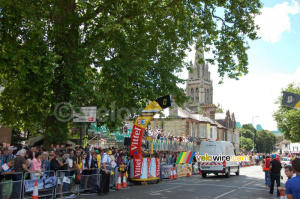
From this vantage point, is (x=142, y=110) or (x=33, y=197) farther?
(x=142, y=110)

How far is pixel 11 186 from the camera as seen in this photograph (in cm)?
1062

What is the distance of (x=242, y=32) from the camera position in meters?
21.0

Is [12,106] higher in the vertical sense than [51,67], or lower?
lower

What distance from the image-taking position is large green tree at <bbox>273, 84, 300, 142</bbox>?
57.2 m

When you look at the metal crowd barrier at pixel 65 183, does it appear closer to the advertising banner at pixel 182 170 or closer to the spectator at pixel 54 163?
the spectator at pixel 54 163

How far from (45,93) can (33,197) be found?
25.2ft

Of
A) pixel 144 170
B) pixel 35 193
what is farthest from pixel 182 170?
pixel 35 193

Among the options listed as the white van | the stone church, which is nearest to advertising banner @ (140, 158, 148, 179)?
the stone church

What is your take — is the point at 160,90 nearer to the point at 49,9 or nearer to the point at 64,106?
the point at 64,106

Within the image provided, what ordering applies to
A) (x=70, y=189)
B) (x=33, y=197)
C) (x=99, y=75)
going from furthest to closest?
(x=99, y=75)
(x=70, y=189)
(x=33, y=197)

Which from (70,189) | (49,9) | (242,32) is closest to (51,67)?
(49,9)

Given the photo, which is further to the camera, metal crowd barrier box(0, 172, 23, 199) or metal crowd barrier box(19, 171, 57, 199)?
metal crowd barrier box(19, 171, 57, 199)

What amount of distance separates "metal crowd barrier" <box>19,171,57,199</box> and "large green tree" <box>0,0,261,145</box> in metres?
4.88

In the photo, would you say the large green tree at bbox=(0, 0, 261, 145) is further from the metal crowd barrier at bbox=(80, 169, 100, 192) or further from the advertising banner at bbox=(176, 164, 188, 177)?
the advertising banner at bbox=(176, 164, 188, 177)
